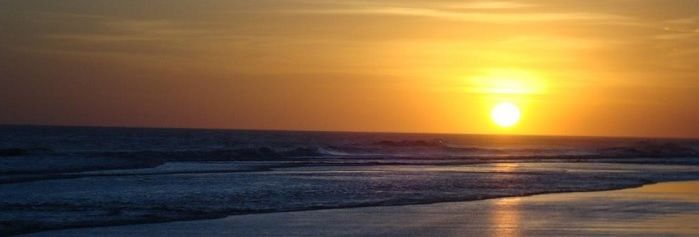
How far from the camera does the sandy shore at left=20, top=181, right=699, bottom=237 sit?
677 inches

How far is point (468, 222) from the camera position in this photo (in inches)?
748

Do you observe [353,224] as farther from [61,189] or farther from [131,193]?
[61,189]

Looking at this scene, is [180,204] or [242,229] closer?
[242,229]

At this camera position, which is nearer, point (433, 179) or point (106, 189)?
point (106, 189)

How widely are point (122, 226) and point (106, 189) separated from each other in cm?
939

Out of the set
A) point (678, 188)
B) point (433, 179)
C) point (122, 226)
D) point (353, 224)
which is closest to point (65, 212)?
point (122, 226)

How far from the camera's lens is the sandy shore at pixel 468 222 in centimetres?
1719

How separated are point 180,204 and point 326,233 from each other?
6.61 m

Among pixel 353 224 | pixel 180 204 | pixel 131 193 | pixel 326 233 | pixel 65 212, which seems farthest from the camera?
pixel 131 193

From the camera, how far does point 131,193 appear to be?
84.0 feet

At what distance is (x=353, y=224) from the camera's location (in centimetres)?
1850

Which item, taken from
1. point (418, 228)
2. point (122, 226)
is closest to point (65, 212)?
point (122, 226)

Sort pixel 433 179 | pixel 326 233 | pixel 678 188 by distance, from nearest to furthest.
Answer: pixel 326 233 < pixel 678 188 < pixel 433 179

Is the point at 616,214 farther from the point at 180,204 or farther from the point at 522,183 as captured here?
the point at 522,183
